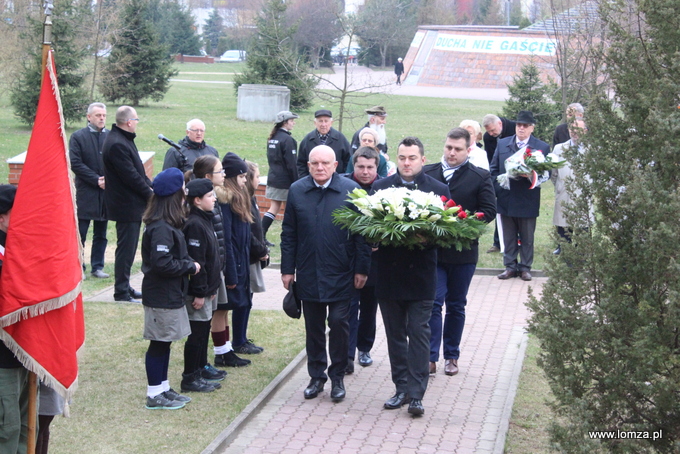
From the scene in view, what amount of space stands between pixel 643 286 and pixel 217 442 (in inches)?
122

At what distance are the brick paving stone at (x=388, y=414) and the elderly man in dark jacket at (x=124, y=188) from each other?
294 cm

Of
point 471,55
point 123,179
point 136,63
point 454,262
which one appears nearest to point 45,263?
point 454,262

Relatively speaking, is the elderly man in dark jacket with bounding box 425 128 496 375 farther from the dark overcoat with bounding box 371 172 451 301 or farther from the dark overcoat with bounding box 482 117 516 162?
the dark overcoat with bounding box 482 117 516 162

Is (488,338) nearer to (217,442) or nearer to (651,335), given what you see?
(217,442)

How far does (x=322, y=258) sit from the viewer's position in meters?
6.43

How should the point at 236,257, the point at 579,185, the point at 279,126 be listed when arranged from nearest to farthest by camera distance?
the point at 579,185 < the point at 236,257 < the point at 279,126

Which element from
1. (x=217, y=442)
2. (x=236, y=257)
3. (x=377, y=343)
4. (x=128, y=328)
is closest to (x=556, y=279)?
(x=217, y=442)

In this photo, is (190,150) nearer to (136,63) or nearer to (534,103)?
(534,103)

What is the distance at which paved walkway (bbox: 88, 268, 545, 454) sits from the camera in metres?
5.80

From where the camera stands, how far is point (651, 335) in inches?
156

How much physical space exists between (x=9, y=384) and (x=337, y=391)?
3.00 metres

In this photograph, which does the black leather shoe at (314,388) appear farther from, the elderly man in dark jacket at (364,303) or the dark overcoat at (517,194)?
the dark overcoat at (517,194)

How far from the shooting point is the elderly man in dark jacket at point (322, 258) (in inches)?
253

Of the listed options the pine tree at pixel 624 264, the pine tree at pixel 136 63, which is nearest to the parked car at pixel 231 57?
the pine tree at pixel 136 63
